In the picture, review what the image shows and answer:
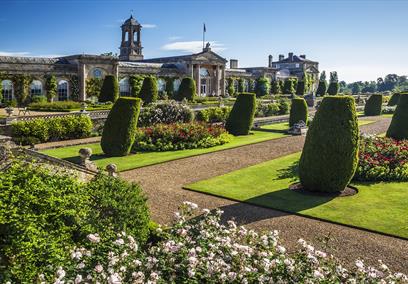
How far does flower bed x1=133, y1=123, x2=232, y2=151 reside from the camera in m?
22.1

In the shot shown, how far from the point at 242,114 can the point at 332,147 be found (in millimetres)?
14934

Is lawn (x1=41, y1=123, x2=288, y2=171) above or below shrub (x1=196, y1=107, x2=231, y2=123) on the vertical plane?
below

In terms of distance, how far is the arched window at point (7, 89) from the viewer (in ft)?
129

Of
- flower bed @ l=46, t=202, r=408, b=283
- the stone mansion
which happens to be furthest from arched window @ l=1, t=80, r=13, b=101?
flower bed @ l=46, t=202, r=408, b=283

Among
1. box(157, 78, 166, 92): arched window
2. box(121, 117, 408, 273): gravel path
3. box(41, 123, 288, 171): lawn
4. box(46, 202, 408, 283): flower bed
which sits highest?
box(157, 78, 166, 92): arched window

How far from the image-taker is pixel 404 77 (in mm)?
146750

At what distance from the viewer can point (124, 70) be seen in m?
49.6

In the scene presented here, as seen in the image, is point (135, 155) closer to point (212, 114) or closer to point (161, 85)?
point (212, 114)

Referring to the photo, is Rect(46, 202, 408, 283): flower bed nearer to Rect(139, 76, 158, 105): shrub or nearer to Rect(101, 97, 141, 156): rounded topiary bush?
Rect(101, 97, 141, 156): rounded topiary bush

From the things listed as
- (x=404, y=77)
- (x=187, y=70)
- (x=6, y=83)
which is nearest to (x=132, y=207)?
(x=6, y=83)

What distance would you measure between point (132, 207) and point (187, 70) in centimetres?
5117

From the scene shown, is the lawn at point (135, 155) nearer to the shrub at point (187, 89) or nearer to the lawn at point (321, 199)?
the lawn at point (321, 199)

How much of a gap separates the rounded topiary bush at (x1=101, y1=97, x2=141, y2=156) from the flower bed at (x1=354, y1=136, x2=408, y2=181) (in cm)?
1059

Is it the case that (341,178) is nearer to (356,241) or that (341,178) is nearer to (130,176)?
(356,241)
